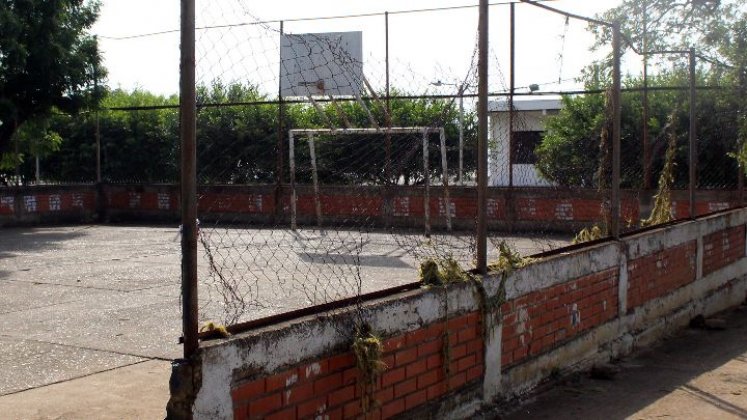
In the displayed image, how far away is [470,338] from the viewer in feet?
17.9

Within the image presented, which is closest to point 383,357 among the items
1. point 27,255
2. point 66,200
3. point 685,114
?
point 27,255

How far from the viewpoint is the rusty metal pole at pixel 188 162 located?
141 inches

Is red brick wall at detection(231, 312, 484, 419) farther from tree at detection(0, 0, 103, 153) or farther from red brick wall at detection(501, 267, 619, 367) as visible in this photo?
tree at detection(0, 0, 103, 153)

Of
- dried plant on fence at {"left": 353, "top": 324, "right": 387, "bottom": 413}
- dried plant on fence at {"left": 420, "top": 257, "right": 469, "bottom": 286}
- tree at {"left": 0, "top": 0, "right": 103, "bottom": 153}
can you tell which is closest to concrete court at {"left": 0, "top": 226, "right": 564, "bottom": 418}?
dried plant on fence at {"left": 353, "top": 324, "right": 387, "bottom": 413}

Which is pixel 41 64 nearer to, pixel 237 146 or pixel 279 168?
pixel 237 146

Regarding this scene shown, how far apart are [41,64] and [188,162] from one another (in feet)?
55.2

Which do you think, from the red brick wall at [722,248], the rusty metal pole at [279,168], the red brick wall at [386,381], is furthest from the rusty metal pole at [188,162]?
the rusty metal pole at [279,168]

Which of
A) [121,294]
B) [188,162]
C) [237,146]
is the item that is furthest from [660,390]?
[237,146]

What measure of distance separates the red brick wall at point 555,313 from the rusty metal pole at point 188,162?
2.67 meters

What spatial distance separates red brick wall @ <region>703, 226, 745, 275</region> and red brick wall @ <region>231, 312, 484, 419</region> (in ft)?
17.3

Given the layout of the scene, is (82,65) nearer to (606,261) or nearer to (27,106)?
(27,106)

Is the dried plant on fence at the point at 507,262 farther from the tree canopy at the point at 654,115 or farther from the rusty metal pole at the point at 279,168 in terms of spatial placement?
the rusty metal pole at the point at 279,168

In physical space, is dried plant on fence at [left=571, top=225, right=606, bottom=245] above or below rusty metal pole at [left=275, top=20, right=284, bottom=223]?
below

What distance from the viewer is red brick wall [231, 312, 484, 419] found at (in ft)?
12.8
